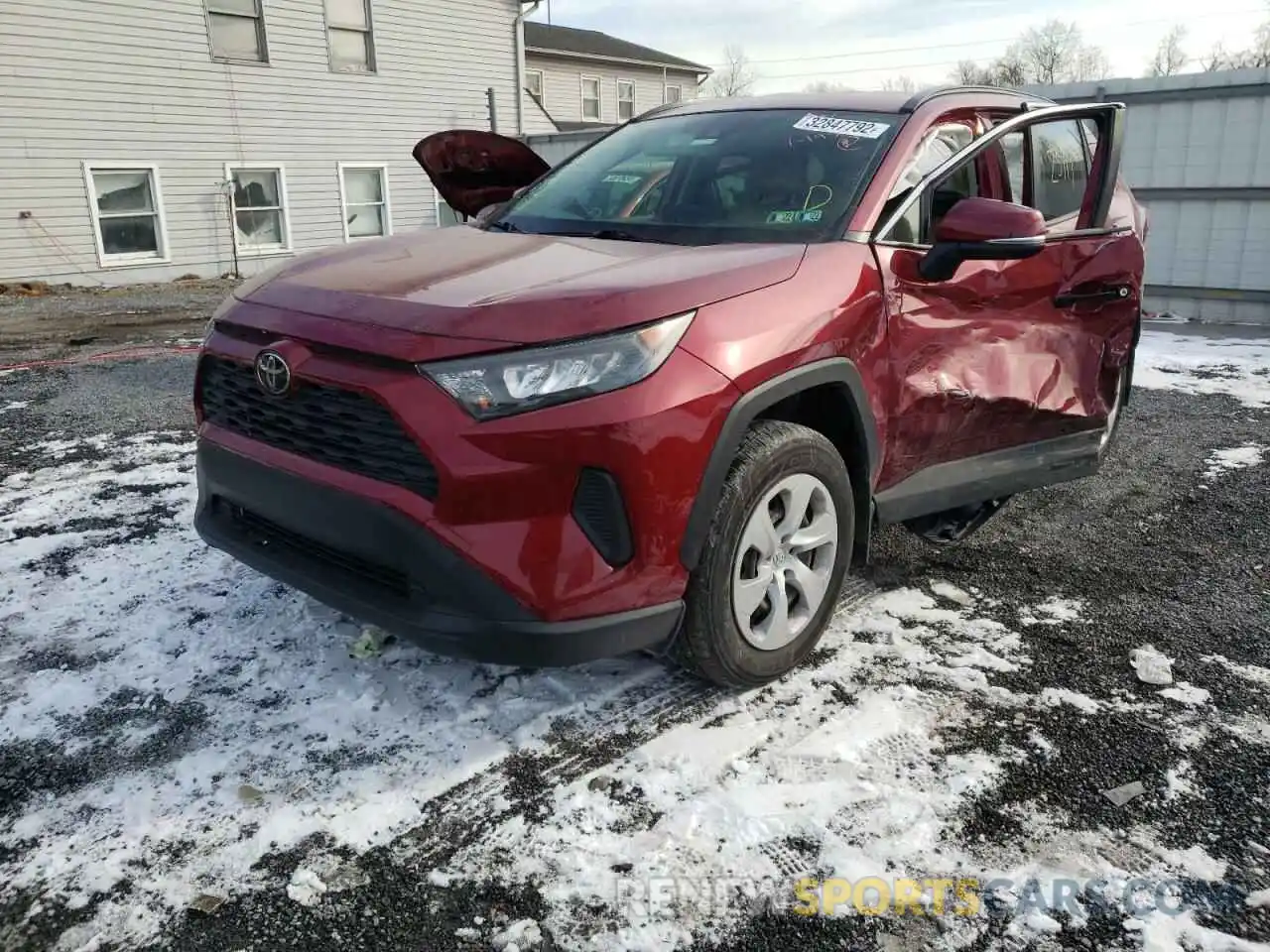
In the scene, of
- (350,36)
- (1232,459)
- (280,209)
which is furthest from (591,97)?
(1232,459)

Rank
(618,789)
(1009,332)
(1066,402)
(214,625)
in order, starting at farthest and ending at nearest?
1. (1066,402)
2. (1009,332)
3. (214,625)
4. (618,789)

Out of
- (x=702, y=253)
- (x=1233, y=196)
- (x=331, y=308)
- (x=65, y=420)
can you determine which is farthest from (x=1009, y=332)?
(x=1233, y=196)

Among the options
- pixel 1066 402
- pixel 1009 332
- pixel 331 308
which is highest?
pixel 331 308

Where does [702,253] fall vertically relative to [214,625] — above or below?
above

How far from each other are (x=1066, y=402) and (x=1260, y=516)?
1.30 meters

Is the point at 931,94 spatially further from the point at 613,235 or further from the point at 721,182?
the point at 613,235

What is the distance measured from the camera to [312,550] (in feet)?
8.60

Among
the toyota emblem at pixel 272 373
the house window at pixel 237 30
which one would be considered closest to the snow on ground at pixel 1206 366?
the toyota emblem at pixel 272 373

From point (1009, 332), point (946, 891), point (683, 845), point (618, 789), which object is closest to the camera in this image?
point (946, 891)

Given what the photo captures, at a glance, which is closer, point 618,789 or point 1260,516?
point 618,789

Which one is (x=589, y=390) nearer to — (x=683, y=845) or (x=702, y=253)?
(x=702, y=253)

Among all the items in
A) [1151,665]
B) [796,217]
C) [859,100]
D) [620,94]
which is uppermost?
[620,94]

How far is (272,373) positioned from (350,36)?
1542 cm

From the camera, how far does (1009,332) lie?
3.37 metres
